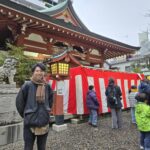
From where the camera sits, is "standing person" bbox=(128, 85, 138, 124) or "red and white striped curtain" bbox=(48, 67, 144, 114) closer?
"standing person" bbox=(128, 85, 138, 124)

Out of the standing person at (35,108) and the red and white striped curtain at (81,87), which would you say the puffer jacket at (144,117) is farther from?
the red and white striped curtain at (81,87)

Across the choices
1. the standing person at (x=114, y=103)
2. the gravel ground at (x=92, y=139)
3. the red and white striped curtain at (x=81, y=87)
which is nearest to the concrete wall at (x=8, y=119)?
the gravel ground at (x=92, y=139)

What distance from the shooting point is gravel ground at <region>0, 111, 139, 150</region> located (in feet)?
14.7

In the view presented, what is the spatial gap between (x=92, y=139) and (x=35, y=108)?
9.99 ft

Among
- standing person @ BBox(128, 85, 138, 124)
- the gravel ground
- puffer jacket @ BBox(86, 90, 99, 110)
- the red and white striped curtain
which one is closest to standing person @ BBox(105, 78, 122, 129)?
the gravel ground

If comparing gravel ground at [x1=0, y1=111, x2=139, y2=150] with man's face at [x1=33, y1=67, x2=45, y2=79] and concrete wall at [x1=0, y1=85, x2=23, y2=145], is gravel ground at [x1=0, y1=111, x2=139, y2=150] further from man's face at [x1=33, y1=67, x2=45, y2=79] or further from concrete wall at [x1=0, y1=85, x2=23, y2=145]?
man's face at [x1=33, y1=67, x2=45, y2=79]

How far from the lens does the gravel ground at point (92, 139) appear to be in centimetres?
449

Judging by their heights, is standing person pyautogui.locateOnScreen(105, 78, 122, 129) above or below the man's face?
below

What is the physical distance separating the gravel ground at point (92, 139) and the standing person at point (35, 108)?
1.96 metres

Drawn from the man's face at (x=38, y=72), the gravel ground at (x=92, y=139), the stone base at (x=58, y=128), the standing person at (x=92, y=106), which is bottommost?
the gravel ground at (x=92, y=139)

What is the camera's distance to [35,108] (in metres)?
2.54

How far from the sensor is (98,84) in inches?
329

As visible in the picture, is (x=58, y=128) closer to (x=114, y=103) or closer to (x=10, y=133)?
(x=10, y=133)

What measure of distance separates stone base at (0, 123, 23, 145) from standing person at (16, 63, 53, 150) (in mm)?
2200
